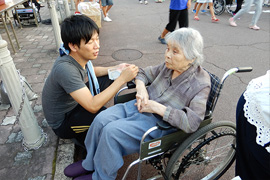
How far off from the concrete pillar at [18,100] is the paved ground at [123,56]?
0.36ft

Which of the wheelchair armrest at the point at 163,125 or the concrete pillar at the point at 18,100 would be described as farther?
the concrete pillar at the point at 18,100

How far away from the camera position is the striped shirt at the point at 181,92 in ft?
4.77

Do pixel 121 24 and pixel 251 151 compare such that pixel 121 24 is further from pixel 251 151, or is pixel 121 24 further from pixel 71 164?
pixel 251 151

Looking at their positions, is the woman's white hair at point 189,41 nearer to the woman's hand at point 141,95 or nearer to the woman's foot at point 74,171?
the woman's hand at point 141,95

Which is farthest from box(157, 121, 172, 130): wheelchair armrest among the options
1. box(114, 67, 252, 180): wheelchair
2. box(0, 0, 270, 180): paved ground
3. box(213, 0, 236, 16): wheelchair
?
box(213, 0, 236, 16): wheelchair

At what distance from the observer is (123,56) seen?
461 cm

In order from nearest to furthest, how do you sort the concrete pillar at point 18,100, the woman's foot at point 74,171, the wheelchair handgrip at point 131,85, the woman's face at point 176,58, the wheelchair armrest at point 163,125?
the wheelchair armrest at point 163,125
the woman's face at point 176,58
the concrete pillar at point 18,100
the woman's foot at point 74,171
the wheelchair handgrip at point 131,85

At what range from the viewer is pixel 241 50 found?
16.1 ft

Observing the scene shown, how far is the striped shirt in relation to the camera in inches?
57.2

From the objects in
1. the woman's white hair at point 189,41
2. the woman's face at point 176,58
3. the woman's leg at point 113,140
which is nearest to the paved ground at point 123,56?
the woman's leg at point 113,140

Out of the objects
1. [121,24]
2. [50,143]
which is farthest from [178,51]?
[121,24]

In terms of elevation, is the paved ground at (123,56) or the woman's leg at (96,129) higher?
the woman's leg at (96,129)

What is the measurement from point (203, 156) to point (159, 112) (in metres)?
0.67

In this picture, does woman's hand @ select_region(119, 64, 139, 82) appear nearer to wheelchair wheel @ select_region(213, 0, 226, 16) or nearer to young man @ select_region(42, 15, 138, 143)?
young man @ select_region(42, 15, 138, 143)
